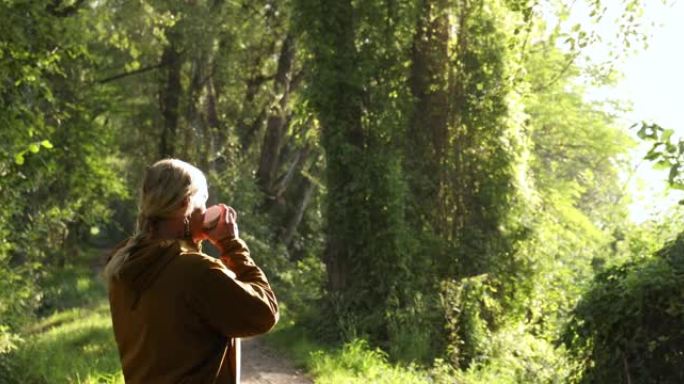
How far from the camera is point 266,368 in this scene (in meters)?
9.84

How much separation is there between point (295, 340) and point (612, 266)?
5768mm

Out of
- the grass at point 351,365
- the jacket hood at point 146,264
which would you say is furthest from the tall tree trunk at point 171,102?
the jacket hood at point 146,264

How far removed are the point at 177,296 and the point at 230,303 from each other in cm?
19

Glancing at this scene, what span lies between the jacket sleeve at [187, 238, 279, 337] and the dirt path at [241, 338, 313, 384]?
617 cm

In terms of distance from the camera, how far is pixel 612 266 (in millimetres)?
6926

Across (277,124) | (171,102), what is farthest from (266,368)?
(171,102)

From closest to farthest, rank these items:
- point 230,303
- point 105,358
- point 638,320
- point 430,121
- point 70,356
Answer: point 230,303
point 638,320
point 105,358
point 70,356
point 430,121

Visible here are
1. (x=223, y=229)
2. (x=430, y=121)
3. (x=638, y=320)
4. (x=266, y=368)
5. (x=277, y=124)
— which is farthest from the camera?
(x=277, y=124)

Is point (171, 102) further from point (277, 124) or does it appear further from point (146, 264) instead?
point (146, 264)

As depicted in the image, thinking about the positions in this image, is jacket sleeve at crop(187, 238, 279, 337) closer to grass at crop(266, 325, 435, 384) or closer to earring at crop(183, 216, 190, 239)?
earring at crop(183, 216, 190, 239)

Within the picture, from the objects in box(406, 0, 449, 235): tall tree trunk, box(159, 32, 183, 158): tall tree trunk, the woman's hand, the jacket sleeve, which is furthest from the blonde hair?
box(159, 32, 183, 158): tall tree trunk

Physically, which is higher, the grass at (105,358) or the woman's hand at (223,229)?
the woman's hand at (223,229)

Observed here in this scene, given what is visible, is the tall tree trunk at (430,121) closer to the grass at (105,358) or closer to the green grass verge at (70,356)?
the grass at (105,358)

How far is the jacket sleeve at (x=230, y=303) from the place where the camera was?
2648 millimetres
